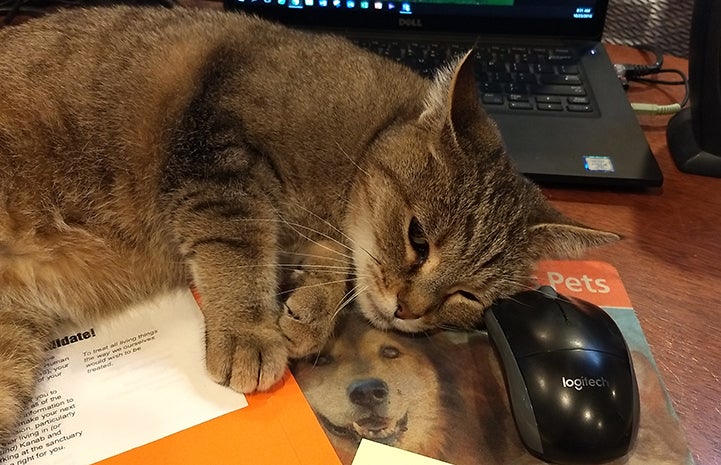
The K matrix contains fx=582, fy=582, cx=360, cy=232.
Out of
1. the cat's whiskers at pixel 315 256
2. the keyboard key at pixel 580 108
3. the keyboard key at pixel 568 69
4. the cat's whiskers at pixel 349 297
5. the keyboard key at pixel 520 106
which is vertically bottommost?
the cat's whiskers at pixel 349 297

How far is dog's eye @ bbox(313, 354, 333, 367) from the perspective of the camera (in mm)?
837

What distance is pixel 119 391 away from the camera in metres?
0.77

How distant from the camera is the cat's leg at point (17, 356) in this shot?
74 cm

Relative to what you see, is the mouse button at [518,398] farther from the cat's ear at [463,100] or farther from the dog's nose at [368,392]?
the cat's ear at [463,100]

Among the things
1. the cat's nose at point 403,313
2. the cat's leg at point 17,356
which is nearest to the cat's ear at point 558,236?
the cat's nose at point 403,313

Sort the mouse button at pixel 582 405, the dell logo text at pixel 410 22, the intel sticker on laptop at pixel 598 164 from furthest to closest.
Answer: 1. the dell logo text at pixel 410 22
2. the intel sticker on laptop at pixel 598 164
3. the mouse button at pixel 582 405

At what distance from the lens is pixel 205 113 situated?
3.11 ft

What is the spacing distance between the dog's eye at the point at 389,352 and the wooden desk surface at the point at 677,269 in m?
0.39

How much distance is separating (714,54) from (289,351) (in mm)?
932

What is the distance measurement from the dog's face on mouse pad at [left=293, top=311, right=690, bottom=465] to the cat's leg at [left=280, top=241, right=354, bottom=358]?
29 millimetres

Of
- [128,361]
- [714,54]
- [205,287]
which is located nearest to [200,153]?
[205,287]

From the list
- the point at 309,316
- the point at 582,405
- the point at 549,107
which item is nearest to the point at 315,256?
the point at 309,316

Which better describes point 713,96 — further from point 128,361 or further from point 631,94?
point 128,361

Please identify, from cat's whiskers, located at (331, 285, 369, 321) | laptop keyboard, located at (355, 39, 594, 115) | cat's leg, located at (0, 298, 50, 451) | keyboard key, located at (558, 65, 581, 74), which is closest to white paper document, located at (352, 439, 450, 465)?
cat's whiskers, located at (331, 285, 369, 321)
